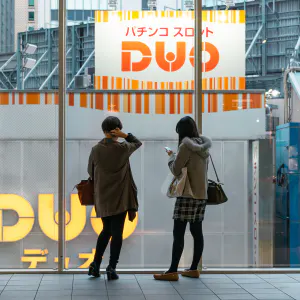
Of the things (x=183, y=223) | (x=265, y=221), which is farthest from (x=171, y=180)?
(x=265, y=221)

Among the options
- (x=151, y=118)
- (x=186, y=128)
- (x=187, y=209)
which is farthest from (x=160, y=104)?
(x=187, y=209)

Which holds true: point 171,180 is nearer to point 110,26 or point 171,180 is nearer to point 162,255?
point 162,255

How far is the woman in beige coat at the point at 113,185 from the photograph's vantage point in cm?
520

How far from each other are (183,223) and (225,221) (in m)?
0.73

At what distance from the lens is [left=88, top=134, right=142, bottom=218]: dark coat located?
5188 millimetres

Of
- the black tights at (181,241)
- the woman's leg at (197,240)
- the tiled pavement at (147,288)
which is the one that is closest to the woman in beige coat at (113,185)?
the tiled pavement at (147,288)

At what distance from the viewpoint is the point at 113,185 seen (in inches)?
206

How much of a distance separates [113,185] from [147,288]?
0.87 metres

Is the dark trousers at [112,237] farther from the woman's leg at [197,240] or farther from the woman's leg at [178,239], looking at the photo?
the woman's leg at [197,240]

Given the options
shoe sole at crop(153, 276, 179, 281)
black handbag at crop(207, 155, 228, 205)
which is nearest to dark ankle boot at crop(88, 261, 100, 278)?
shoe sole at crop(153, 276, 179, 281)

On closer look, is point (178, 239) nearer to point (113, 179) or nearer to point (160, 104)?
point (113, 179)

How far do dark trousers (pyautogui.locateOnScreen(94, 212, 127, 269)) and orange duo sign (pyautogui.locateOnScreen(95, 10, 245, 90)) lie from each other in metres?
1.29

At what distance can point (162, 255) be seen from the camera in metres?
5.81

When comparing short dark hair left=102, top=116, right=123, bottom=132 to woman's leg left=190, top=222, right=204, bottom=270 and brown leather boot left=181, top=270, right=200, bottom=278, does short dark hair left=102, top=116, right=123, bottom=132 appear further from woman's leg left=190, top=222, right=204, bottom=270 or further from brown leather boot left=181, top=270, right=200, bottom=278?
brown leather boot left=181, top=270, right=200, bottom=278
